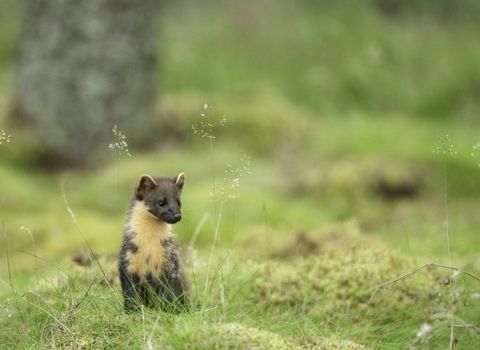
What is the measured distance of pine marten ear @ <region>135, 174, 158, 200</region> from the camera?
5.00 metres

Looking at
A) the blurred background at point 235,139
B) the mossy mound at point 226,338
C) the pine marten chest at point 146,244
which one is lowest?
the blurred background at point 235,139

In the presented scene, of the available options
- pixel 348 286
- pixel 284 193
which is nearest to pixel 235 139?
pixel 284 193

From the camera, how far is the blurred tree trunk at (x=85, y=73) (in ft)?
36.2

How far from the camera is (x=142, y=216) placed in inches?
198

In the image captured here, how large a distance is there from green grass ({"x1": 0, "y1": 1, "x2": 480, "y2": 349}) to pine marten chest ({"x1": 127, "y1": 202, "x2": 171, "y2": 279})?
0.25 metres

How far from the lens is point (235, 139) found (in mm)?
12383

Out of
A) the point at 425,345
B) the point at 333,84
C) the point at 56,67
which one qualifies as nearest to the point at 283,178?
the point at 56,67

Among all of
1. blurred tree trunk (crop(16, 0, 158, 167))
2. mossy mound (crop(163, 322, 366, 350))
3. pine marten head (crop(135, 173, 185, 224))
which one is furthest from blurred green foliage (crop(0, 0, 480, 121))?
mossy mound (crop(163, 322, 366, 350))

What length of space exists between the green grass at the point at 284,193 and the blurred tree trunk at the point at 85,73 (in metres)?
0.36

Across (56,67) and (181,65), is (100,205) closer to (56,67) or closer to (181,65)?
(56,67)

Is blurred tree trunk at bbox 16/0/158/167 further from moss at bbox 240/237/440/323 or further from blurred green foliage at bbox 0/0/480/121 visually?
moss at bbox 240/237/440/323

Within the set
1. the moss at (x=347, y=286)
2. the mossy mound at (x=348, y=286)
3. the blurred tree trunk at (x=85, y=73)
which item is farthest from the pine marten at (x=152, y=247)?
the blurred tree trunk at (x=85, y=73)

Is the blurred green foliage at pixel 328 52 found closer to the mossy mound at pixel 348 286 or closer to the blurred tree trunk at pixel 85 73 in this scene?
the blurred tree trunk at pixel 85 73

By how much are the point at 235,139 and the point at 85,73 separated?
2513 millimetres
